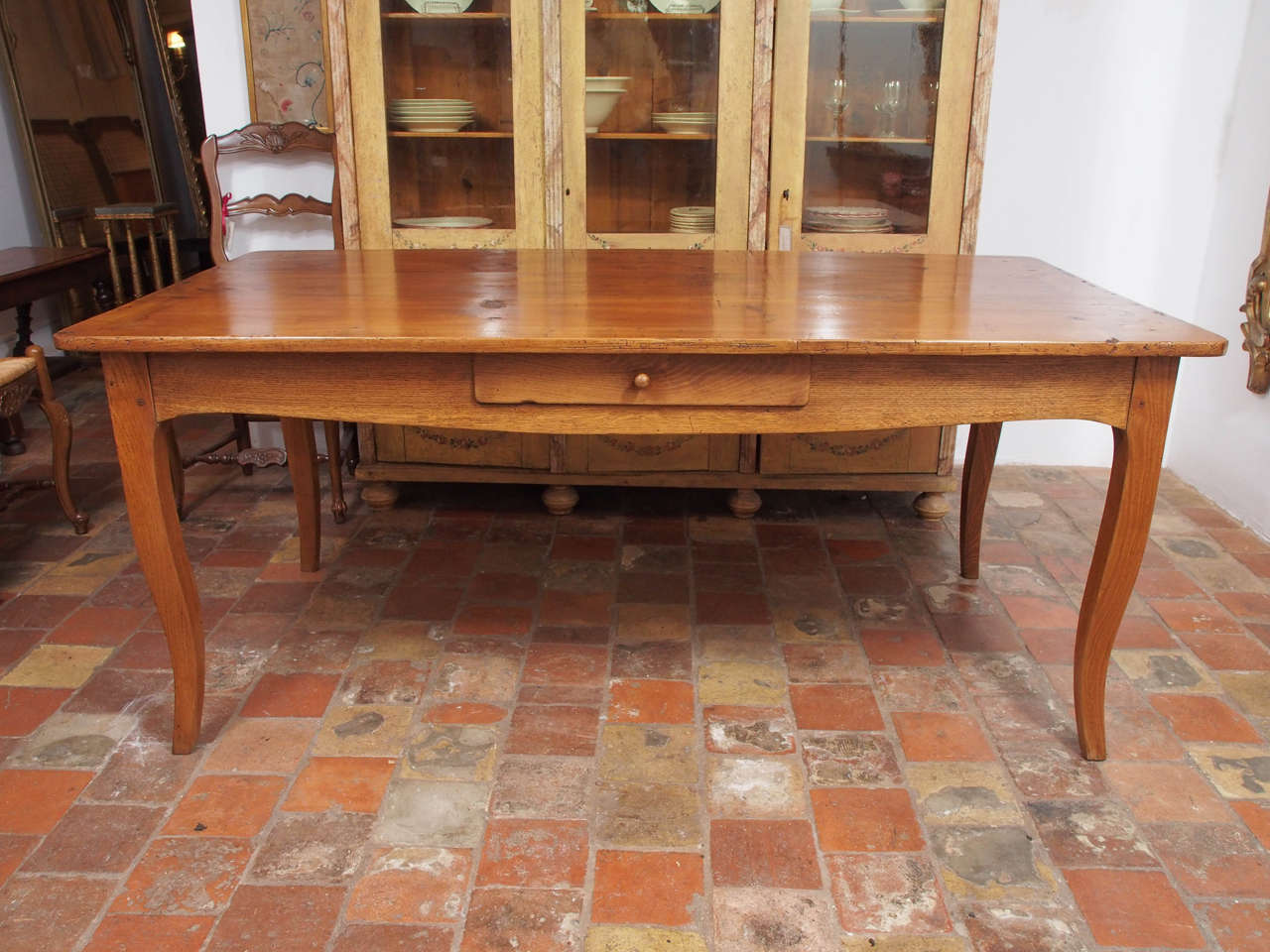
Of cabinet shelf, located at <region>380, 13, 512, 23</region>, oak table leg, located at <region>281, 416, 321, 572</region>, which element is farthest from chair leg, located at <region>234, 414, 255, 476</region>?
cabinet shelf, located at <region>380, 13, 512, 23</region>

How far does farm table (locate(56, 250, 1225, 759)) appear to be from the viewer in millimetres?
1699

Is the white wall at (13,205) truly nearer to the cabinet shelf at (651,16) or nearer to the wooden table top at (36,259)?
the wooden table top at (36,259)

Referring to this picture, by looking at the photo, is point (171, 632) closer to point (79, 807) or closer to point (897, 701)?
point (79, 807)

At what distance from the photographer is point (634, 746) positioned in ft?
6.77

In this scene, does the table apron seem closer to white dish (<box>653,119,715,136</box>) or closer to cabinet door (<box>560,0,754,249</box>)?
cabinet door (<box>560,0,754,249</box>)

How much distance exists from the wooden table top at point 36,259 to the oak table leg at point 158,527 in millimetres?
2017

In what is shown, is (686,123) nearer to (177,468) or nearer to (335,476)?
(335,476)

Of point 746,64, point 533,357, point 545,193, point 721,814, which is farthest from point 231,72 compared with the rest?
point 721,814

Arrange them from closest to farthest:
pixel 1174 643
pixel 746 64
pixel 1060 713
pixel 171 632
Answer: pixel 171 632 → pixel 1060 713 → pixel 1174 643 → pixel 746 64

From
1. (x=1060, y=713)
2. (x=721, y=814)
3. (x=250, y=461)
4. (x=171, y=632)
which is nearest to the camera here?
(x=721, y=814)

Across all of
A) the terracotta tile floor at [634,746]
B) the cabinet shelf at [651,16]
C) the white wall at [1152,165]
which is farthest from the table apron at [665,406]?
the white wall at [1152,165]

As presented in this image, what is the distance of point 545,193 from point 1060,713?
2100 mm

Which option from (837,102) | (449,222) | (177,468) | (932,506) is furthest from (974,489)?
(177,468)

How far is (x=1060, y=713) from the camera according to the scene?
2188 millimetres
